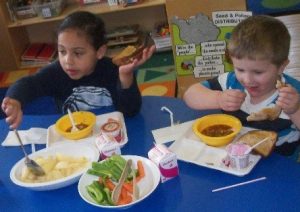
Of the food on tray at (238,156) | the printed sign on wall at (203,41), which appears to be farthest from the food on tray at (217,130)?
the printed sign on wall at (203,41)

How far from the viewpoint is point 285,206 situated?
98cm

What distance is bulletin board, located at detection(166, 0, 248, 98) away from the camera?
2.38 metres

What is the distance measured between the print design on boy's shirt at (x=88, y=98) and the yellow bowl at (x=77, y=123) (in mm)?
211

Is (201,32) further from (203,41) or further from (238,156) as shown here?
(238,156)

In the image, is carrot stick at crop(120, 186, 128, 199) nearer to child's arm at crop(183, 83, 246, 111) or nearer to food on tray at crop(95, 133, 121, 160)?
food on tray at crop(95, 133, 121, 160)

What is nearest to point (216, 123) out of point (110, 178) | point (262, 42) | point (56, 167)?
point (262, 42)

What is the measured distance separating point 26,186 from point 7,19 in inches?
94.2

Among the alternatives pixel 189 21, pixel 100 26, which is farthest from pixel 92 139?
pixel 189 21

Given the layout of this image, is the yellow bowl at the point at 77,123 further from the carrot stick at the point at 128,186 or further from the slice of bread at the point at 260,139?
the slice of bread at the point at 260,139

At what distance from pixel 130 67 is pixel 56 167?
425mm

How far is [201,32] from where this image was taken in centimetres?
245

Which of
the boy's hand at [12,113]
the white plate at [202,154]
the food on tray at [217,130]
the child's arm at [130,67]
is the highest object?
the child's arm at [130,67]

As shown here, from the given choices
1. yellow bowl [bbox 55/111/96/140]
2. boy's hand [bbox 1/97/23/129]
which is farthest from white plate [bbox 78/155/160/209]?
boy's hand [bbox 1/97/23/129]

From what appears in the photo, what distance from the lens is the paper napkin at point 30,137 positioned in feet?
4.65
